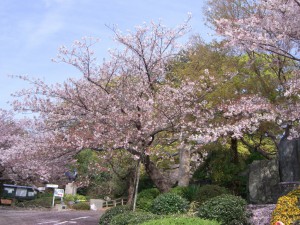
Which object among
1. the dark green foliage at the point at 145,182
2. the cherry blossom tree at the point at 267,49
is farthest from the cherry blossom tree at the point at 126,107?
the dark green foliage at the point at 145,182

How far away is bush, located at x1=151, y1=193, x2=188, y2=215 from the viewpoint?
32.9 ft

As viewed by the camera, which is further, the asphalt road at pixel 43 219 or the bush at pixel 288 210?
the asphalt road at pixel 43 219

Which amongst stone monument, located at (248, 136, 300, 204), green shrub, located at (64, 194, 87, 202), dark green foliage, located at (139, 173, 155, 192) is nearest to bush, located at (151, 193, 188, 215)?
stone monument, located at (248, 136, 300, 204)

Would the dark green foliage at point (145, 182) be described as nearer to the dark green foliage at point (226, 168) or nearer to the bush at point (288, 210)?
the dark green foliage at point (226, 168)

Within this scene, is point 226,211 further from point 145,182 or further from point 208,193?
point 145,182

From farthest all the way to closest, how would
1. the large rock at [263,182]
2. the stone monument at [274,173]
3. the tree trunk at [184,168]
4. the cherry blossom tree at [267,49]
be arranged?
1. the tree trunk at [184,168]
2. the large rock at [263,182]
3. the stone monument at [274,173]
4. the cherry blossom tree at [267,49]

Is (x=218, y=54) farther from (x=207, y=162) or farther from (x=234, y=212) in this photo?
(x=234, y=212)

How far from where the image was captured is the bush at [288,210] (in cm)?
747

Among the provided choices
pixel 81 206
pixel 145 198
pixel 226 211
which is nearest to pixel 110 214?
pixel 226 211

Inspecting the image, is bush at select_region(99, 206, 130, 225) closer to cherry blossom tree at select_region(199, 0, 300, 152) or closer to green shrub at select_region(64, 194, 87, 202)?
cherry blossom tree at select_region(199, 0, 300, 152)

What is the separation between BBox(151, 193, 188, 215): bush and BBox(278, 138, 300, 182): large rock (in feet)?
13.4

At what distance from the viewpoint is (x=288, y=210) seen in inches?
302

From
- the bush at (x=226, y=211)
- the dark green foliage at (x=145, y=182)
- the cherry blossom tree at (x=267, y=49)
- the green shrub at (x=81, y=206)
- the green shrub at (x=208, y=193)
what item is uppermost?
the cherry blossom tree at (x=267, y=49)

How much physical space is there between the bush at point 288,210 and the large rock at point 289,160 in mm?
4098
